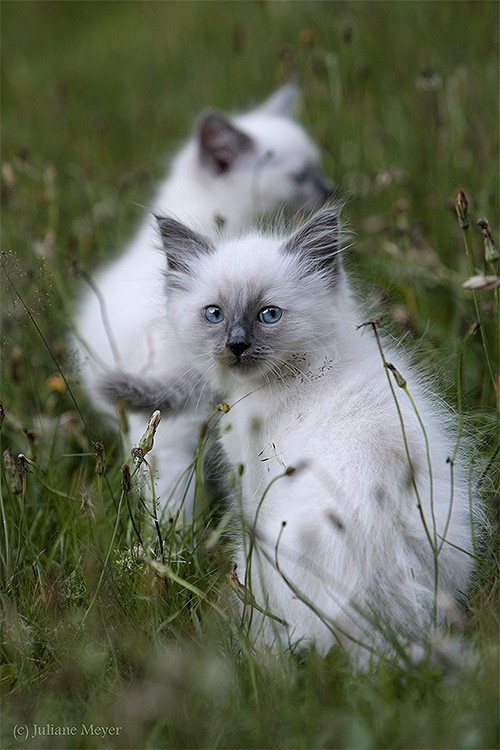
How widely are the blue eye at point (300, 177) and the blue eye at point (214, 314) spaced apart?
176 cm

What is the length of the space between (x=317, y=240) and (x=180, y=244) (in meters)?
0.40

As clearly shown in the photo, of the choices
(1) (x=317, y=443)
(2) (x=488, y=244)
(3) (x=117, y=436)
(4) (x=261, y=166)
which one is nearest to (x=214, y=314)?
(1) (x=317, y=443)

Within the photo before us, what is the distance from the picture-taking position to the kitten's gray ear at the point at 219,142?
3.47 metres

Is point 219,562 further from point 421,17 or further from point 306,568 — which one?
point 421,17

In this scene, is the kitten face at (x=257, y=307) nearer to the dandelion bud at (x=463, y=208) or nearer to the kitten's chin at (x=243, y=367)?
the kitten's chin at (x=243, y=367)

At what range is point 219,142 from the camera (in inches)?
138

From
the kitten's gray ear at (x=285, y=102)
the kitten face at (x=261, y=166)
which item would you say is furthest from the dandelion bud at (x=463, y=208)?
the kitten's gray ear at (x=285, y=102)

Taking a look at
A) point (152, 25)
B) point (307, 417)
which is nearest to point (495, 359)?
point (307, 417)

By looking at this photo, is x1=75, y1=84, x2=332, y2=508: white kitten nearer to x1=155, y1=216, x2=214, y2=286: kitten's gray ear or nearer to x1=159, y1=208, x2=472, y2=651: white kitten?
x1=155, y1=216, x2=214, y2=286: kitten's gray ear

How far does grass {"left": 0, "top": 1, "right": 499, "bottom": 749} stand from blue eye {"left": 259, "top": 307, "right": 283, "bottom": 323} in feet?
1.60

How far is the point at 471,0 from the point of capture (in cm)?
400

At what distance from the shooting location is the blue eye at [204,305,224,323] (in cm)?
200

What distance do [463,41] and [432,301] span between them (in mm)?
2438

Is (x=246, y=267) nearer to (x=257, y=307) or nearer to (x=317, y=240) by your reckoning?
(x=257, y=307)
